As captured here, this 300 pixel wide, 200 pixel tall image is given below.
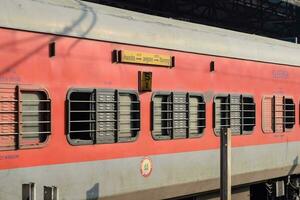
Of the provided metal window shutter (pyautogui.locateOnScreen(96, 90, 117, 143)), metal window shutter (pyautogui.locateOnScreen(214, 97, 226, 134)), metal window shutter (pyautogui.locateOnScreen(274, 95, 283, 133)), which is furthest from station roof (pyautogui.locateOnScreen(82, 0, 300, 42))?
metal window shutter (pyautogui.locateOnScreen(96, 90, 117, 143))

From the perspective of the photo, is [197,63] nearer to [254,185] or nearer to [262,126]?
[262,126]

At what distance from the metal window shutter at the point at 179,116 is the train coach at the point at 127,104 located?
2 cm

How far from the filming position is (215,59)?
915 cm

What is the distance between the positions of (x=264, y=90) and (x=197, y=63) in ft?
7.06

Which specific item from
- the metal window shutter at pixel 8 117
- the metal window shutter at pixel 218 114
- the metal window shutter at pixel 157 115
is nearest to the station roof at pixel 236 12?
the metal window shutter at pixel 218 114

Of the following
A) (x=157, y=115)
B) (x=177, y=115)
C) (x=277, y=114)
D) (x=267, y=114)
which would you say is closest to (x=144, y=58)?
(x=157, y=115)

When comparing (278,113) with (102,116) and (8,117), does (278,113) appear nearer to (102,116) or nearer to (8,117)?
(102,116)

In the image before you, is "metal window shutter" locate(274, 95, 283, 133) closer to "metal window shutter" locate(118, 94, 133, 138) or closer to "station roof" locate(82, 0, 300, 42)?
"metal window shutter" locate(118, 94, 133, 138)

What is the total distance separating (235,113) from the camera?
964 cm

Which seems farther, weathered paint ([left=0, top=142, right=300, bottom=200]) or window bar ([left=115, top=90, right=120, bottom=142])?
window bar ([left=115, top=90, right=120, bottom=142])

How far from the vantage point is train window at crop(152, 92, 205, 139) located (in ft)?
26.5

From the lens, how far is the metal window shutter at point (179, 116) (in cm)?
830

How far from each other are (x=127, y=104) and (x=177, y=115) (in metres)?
1.02

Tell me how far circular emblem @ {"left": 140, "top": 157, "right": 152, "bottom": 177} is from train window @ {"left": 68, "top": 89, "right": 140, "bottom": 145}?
0.38 m
